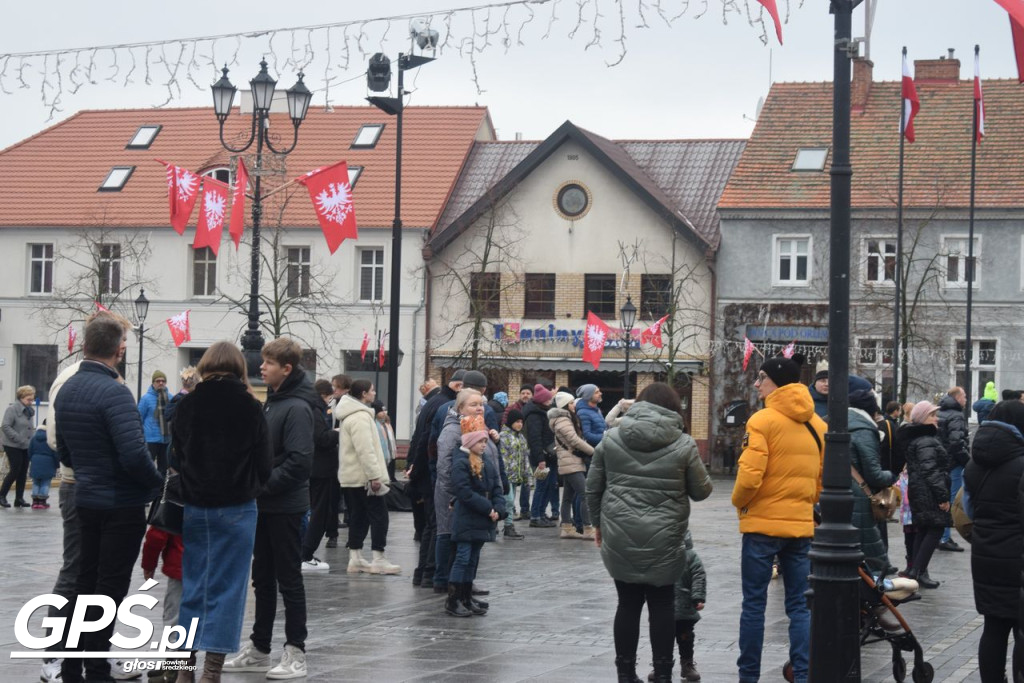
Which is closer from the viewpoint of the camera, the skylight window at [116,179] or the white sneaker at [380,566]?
the white sneaker at [380,566]

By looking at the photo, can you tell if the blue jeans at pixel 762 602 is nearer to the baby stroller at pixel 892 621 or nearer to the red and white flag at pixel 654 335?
the baby stroller at pixel 892 621

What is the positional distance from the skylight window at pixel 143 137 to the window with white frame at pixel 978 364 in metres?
25.7

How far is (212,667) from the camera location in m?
8.02

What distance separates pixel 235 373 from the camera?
7938 millimetres

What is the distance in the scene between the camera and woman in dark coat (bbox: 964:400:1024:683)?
321 inches

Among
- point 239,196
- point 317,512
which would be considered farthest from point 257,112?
point 317,512

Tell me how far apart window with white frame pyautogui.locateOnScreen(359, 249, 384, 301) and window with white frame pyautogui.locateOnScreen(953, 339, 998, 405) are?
1616 centimetres

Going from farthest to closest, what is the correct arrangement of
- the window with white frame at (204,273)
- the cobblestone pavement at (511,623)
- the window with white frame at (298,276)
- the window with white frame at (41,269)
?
the window with white frame at (41,269) < the window with white frame at (204,273) < the window with white frame at (298,276) < the cobblestone pavement at (511,623)

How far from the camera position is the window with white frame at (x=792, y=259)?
41094mm

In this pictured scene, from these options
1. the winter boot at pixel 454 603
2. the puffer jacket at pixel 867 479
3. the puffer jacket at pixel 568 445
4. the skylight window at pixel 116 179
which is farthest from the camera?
the skylight window at pixel 116 179

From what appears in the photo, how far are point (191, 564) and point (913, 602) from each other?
7.41 meters

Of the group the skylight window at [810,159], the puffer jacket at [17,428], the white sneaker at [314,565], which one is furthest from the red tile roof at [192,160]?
the white sneaker at [314,565]

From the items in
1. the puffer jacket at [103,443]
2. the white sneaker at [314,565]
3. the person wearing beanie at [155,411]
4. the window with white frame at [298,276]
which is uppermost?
the window with white frame at [298,276]

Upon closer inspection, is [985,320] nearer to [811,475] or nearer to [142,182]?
[142,182]
